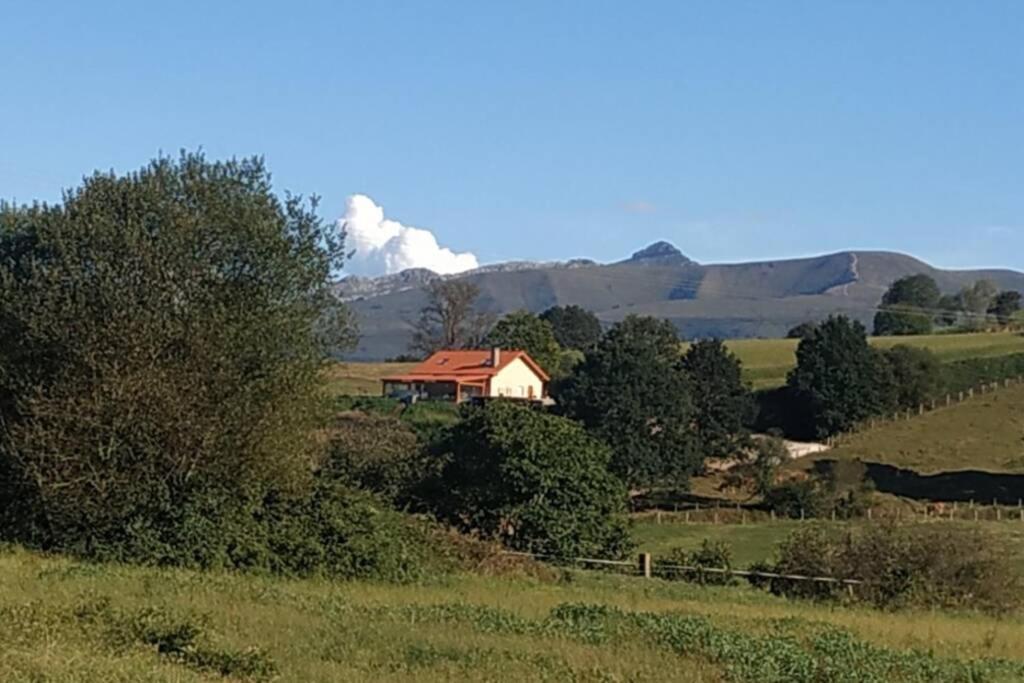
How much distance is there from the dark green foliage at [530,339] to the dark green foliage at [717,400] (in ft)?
78.9

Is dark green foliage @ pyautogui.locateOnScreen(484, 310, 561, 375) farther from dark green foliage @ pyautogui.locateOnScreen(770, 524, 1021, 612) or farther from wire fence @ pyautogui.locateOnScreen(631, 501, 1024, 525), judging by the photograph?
dark green foliage @ pyautogui.locateOnScreen(770, 524, 1021, 612)

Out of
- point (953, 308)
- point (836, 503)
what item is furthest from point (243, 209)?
point (953, 308)

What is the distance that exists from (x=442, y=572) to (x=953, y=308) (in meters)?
163

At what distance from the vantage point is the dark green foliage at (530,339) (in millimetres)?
115812

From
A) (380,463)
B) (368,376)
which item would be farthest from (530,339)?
(380,463)

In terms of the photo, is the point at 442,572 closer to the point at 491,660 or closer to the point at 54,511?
the point at 54,511

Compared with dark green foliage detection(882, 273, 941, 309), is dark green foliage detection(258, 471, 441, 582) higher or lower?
lower

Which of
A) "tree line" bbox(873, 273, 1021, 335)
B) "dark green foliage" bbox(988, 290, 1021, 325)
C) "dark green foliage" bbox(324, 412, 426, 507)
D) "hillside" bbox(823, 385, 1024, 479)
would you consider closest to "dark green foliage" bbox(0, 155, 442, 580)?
"dark green foliage" bbox(324, 412, 426, 507)

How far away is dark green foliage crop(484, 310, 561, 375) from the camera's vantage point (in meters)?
116

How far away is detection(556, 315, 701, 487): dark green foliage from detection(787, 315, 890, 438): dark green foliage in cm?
1281

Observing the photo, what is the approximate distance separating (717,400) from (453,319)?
2030 inches

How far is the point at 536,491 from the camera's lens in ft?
131

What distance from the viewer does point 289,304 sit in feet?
99.6

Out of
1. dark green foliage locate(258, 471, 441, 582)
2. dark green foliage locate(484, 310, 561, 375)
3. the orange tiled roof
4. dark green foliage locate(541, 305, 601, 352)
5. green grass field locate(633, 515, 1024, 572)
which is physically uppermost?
dark green foliage locate(541, 305, 601, 352)
